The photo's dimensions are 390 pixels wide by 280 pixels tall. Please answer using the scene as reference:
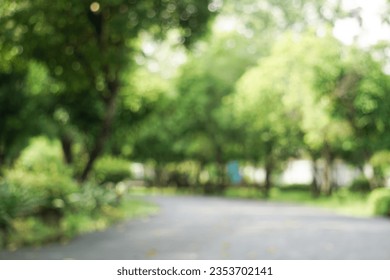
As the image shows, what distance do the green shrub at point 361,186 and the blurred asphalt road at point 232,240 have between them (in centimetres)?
1403

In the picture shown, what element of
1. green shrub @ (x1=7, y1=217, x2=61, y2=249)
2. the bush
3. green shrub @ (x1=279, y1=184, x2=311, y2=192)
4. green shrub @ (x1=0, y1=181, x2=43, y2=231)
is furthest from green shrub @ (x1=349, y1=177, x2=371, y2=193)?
green shrub @ (x1=0, y1=181, x2=43, y2=231)

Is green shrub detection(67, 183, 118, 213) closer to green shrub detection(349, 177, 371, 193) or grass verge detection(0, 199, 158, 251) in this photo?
grass verge detection(0, 199, 158, 251)

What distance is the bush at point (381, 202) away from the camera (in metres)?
18.5

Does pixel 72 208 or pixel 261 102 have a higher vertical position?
pixel 261 102

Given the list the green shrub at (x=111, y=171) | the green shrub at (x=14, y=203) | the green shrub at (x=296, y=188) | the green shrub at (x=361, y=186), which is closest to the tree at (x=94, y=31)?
the green shrub at (x=14, y=203)

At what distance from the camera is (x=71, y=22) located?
13.4m

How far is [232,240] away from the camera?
1273cm

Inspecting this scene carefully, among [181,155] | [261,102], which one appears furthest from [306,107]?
[181,155]

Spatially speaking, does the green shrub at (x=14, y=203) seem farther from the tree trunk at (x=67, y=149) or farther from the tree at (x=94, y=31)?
the tree trunk at (x=67, y=149)

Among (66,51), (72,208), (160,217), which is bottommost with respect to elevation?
(160,217)

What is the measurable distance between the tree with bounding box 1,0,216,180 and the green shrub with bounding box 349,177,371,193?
1930cm
